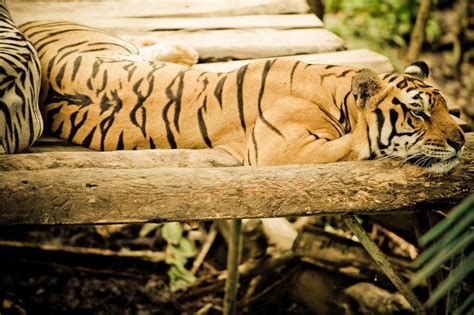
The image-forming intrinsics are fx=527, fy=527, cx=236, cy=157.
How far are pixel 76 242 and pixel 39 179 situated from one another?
3156 mm

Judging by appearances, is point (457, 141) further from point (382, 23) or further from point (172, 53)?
point (382, 23)

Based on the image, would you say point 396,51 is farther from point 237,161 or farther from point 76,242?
point 237,161

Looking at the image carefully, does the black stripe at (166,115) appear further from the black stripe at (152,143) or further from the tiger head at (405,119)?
the tiger head at (405,119)

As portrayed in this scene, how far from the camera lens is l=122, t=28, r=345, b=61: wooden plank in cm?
380

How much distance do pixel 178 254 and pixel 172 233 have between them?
0.70 ft

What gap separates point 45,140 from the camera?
9.12 ft

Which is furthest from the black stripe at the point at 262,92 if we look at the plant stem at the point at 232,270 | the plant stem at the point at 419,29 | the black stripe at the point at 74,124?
the plant stem at the point at 419,29

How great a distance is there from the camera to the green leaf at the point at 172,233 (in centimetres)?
495

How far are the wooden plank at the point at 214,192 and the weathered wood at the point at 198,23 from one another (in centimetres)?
219

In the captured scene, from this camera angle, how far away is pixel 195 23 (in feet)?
13.6

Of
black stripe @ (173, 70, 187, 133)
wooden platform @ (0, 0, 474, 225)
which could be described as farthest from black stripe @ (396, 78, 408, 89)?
black stripe @ (173, 70, 187, 133)

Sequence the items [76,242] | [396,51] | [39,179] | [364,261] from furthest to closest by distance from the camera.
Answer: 1. [396,51]
2. [76,242]
3. [364,261]
4. [39,179]

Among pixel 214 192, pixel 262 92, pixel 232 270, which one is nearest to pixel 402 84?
pixel 262 92

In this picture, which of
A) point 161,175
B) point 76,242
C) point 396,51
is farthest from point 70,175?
point 396,51
